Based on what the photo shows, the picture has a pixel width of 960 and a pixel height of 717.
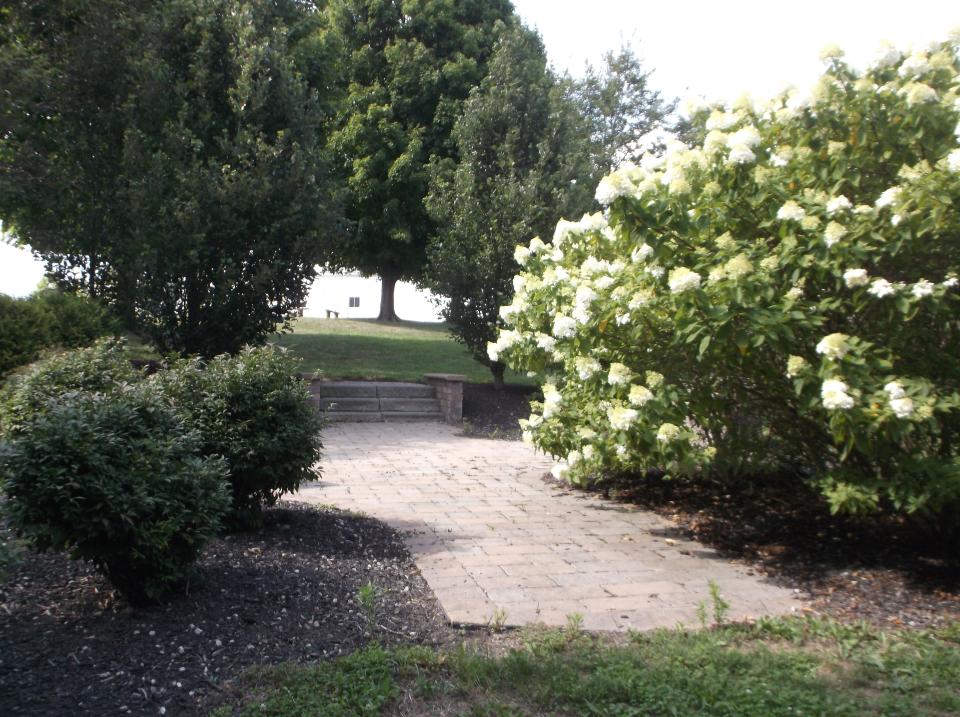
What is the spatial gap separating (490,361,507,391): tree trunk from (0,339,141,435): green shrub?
27.9 feet

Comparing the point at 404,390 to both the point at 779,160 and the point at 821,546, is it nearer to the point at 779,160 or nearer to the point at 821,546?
the point at 821,546

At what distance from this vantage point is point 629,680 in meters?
3.65

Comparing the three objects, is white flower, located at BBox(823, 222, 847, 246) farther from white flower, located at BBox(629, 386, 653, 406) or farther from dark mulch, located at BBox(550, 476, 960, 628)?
dark mulch, located at BBox(550, 476, 960, 628)

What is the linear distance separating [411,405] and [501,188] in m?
3.72

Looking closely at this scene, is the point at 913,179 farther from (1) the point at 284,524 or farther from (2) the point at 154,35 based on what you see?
(2) the point at 154,35

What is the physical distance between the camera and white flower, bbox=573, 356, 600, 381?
19.3 ft

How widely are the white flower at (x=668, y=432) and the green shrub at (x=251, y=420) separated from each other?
2372 millimetres

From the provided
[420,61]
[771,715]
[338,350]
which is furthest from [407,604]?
[420,61]

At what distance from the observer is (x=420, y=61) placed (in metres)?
21.1

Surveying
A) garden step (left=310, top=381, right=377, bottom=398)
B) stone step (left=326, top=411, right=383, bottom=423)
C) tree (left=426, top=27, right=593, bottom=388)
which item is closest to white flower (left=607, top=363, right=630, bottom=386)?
tree (left=426, top=27, right=593, bottom=388)

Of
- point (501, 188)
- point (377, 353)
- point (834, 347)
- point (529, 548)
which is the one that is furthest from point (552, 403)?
point (377, 353)

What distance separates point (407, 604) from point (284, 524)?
1.70 meters

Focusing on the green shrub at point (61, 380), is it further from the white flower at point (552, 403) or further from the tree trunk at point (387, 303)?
the tree trunk at point (387, 303)

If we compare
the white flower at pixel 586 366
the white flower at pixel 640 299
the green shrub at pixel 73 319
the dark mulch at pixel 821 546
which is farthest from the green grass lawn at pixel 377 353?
the white flower at pixel 640 299
